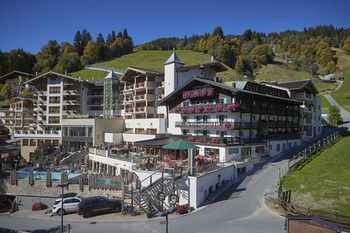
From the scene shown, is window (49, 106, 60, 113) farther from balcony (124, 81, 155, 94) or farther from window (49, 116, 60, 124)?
balcony (124, 81, 155, 94)

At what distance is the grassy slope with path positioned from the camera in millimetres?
99775

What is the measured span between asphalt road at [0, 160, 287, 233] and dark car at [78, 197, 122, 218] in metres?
1.53

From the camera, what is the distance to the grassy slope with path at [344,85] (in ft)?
327

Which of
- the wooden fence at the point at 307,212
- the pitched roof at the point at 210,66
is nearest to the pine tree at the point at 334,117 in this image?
the pitched roof at the point at 210,66

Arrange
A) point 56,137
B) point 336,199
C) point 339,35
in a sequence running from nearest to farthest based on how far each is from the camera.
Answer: point 336,199 → point 56,137 → point 339,35

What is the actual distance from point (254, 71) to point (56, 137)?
97.9 metres

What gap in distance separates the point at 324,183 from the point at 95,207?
2145 centimetres

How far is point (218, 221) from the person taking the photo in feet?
75.8

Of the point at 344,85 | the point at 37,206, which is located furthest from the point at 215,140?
the point at 344,85

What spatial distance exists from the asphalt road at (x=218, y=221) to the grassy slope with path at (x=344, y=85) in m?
77.2

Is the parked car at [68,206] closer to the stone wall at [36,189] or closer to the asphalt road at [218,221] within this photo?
the asphalt road at [218,221]

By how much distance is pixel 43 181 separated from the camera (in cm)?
3738

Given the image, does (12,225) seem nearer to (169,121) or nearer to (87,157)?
(87,157)

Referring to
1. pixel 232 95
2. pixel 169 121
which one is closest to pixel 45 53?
pixel 169 121
